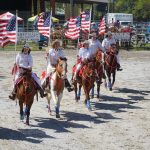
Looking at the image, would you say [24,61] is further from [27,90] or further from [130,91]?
[130,91]

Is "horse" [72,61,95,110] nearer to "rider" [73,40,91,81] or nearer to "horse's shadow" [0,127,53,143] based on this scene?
"rider" [73,40,91,81]

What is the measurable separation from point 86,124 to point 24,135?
84.3 inches

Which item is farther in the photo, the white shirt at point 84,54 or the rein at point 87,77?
the white shirt at point 84,54

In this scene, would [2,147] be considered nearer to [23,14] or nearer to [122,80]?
[122,80]

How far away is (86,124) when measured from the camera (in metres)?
13.5

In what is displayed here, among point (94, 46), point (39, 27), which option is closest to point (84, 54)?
point (94, 46)

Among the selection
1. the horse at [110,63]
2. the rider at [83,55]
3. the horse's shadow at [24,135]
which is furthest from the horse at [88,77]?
the horse at [110,63]

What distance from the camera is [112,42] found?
66.7 feet

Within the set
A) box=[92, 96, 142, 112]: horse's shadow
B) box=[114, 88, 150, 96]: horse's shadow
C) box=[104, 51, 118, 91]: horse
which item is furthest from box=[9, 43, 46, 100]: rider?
box=[104, 51, 118, 91]: horse

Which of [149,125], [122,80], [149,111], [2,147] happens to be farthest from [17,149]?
[122,80]

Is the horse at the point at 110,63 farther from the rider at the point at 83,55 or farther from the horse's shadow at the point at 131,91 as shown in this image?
the rider at the point at 83,55

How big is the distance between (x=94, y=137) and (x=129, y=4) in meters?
106

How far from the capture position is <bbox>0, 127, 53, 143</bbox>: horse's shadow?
11.7 metres

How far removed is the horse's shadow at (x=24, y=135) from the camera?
1174 cm
